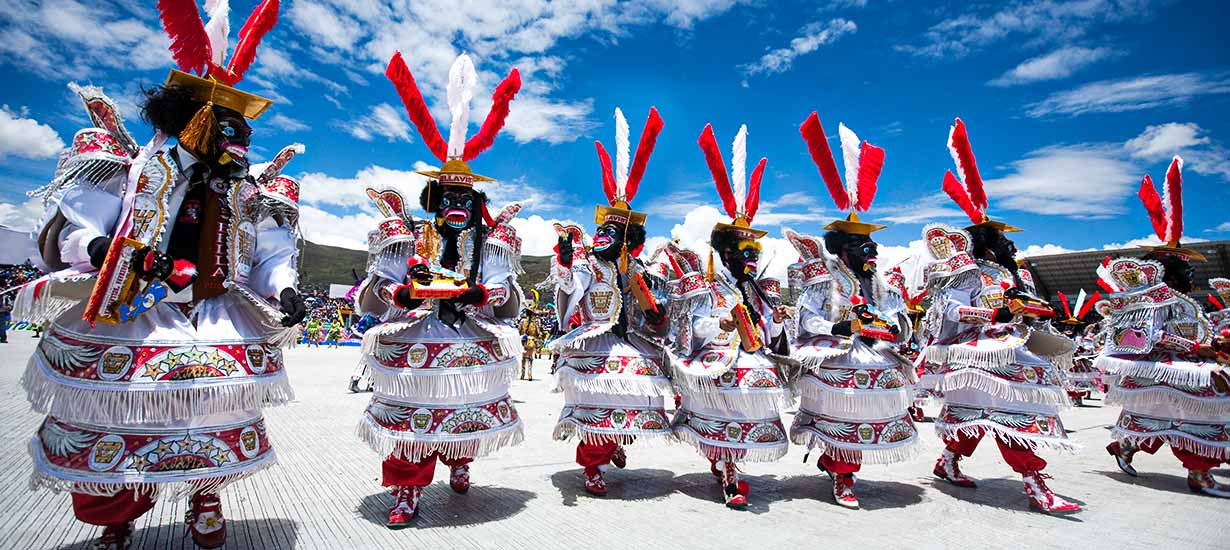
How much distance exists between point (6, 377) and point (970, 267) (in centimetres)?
1395

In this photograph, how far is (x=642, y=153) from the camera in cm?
523

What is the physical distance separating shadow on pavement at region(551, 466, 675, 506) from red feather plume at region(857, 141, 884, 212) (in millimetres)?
3071

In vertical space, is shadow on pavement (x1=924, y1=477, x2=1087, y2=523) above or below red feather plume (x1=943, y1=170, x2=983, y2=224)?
below

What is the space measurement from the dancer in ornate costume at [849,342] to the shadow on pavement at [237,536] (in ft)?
12.5

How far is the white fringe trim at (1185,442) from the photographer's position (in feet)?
17.4

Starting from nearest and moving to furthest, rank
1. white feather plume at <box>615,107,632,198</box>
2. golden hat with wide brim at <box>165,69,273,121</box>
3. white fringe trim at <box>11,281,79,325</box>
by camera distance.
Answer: white fringe trim at <box>11,281,79,325</box> < golden hat with wide brim at <box>165,69,273,121</box> < white feather plume at <box>615,107,632,198</box>

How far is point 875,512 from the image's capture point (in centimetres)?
460

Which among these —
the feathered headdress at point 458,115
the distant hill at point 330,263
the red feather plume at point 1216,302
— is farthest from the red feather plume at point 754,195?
the distant hill at point 330,263

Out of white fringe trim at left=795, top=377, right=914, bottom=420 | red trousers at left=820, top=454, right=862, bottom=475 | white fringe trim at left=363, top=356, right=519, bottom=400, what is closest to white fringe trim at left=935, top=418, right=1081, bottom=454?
white fringe trim at left=795, top=377, right=914, bottom=420

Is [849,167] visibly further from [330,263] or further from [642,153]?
[330,263]

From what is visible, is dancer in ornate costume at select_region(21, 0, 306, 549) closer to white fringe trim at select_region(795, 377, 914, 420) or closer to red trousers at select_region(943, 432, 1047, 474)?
white fringe trim at select_region(795, 377, 914, 420)

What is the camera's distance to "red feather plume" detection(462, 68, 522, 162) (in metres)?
4.41

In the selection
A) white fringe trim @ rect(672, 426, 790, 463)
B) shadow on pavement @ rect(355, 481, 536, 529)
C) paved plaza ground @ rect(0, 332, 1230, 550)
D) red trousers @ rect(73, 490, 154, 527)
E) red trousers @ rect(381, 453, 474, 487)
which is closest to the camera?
red trousers @ rect(73, 490, 154, 527)

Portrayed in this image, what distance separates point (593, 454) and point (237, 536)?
2465mm
